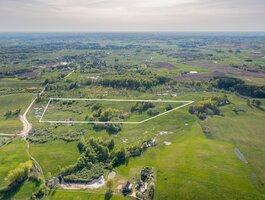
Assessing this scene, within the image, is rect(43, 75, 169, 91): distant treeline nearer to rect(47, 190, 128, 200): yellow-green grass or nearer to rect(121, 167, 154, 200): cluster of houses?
rect(121, 167, 154, 200): cluster of houses

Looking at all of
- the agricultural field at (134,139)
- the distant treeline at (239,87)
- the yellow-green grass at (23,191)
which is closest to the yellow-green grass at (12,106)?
the agricultural field at (134,139)

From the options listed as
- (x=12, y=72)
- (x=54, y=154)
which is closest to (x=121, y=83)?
(x=54, y=154)

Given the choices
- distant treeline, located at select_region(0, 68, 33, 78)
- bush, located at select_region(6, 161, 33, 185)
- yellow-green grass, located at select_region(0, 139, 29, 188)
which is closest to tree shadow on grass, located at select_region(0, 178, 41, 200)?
bush, located at select_region(6, 161, 33, 185)

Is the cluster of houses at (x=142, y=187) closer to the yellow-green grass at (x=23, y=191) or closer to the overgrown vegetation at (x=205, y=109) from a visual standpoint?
the yellow-green grass at (x=23, y=191)

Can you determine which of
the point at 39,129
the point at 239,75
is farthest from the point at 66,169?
the point at 239,75

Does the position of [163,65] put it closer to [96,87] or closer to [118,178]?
[96,87]
